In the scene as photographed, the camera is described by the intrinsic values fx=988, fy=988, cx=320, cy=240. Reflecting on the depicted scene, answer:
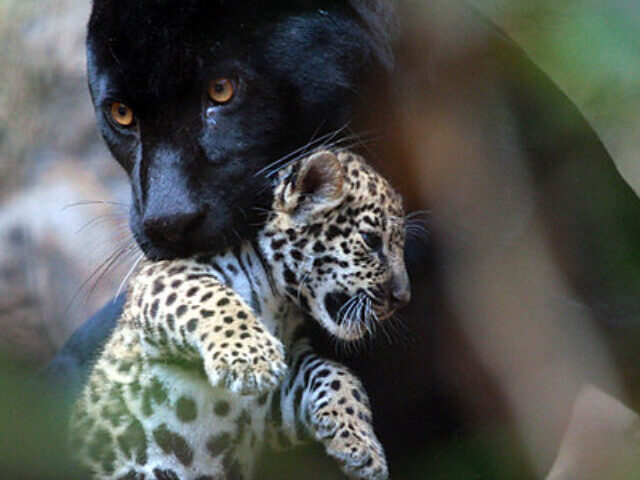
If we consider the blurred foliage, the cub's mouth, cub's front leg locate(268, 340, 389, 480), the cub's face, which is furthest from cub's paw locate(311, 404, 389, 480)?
Answer: the blurred foliage

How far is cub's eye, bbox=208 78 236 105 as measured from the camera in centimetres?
232

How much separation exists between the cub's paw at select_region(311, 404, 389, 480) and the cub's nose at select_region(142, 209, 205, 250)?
1.74ft

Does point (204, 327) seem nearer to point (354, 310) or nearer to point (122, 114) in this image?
point (354, 310)

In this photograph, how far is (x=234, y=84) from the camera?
2348 mm

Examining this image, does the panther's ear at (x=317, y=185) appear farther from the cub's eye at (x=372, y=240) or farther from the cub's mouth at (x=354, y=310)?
the cub's mouth at (x=354, y=310)

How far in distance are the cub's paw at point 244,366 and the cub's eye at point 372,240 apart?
1.42ft

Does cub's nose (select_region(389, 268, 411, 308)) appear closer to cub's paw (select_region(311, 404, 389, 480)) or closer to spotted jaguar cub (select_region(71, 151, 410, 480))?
spotted jaguar cub (select_region(71, 151, 410, 480))

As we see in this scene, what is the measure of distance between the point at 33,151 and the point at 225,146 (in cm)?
306

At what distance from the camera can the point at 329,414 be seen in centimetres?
232

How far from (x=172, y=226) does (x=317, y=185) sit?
0.36 metres

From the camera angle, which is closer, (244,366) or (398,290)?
(244,366)

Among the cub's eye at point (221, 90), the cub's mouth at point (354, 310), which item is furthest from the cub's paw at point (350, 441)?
the cub's eye at point (221, 90)

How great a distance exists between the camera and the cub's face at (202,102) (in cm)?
224

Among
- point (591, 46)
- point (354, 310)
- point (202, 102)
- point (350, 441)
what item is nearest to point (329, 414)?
point (350, 441)
